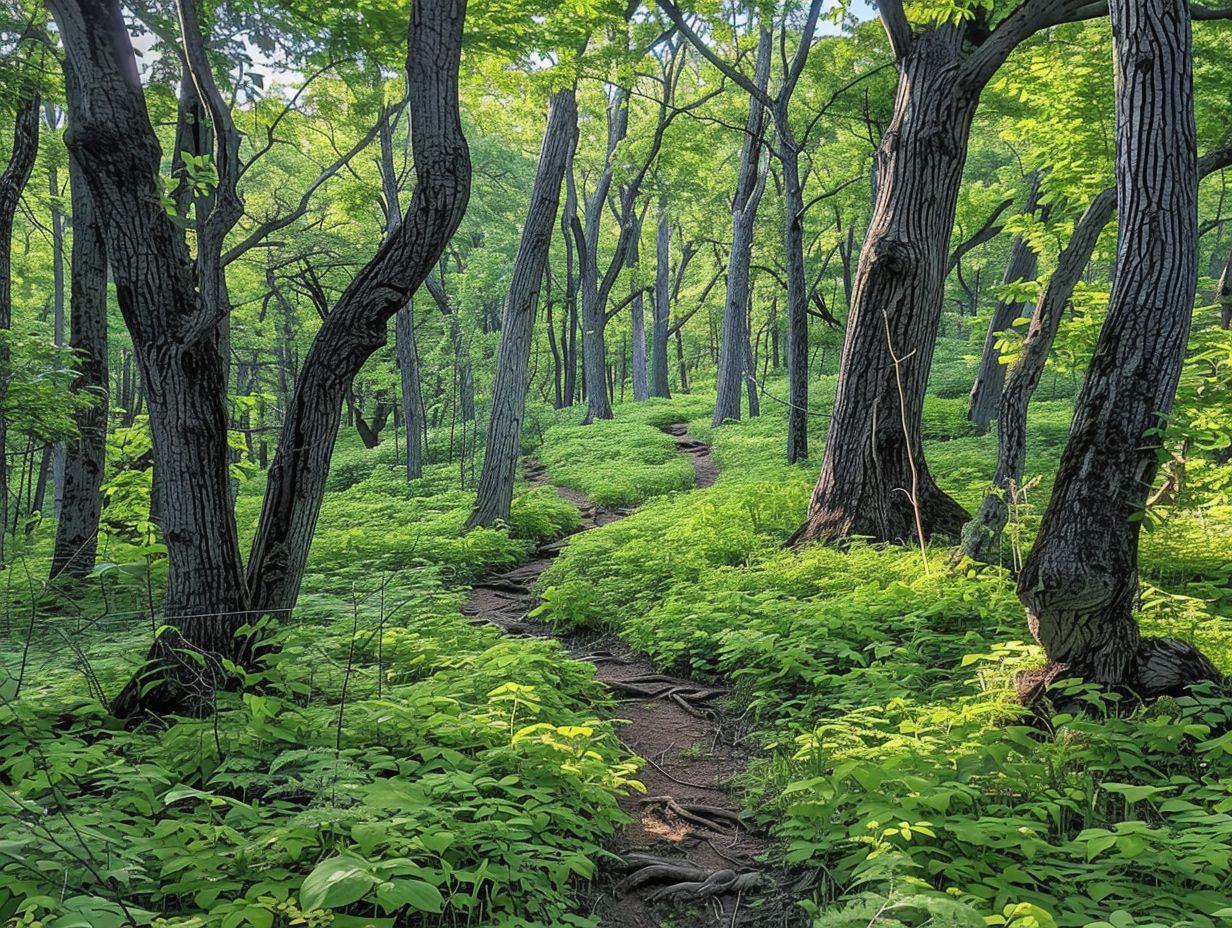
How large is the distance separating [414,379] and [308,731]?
1326cm

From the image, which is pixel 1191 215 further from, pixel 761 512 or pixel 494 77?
pixel 494 77

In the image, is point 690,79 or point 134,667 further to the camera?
point 690,79

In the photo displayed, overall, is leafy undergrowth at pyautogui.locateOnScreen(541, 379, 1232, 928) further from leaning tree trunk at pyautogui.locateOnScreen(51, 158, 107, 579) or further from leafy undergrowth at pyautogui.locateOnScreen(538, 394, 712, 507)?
leaning tree trunk at pyautogui.locateOnScreen(51, 158, 107, 579)

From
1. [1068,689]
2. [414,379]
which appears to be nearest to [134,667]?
[1068,689]

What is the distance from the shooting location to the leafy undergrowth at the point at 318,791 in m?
2.14

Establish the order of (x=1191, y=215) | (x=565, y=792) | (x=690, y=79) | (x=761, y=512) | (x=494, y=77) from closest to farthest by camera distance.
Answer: (x=565, y=792)
(x=1191, y=215)
(x=761, y=512)
(x=494, y=77)
(x=690, y=79)

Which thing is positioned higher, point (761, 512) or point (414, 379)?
point (414, 379)

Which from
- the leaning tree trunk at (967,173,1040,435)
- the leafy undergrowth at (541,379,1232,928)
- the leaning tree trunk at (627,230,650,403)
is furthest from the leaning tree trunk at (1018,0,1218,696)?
the leaning tree trunk at (627,230,650,403)

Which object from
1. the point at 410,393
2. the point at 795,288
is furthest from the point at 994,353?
the point at 410,393

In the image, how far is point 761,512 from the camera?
848 centimetres

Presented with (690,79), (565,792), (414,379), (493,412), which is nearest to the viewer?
(565,792)

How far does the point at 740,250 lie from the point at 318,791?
16.8 m

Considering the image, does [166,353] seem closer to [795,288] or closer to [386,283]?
[386,283]

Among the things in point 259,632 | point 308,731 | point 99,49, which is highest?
point 99,49
